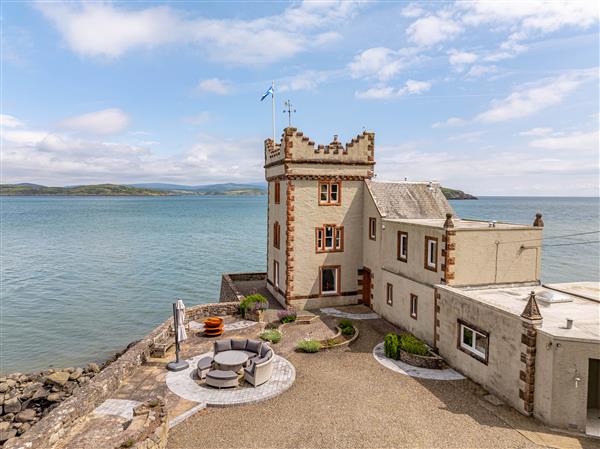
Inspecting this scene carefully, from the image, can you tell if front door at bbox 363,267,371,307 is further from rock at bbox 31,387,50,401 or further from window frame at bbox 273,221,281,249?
rock at bbox 31,387,50,401

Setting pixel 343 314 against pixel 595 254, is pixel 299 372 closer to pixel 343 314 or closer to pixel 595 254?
pixel 343 314

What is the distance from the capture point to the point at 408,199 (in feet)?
89.9


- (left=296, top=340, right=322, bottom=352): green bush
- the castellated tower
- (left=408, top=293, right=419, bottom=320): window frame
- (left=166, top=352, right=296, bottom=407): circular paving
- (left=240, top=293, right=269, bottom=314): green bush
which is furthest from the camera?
the castellated tower

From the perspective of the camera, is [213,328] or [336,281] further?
[336,281]

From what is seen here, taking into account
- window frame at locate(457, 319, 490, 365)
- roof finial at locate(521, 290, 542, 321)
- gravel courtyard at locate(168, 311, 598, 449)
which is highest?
roof finial at locate(521, 290, 542, 321)

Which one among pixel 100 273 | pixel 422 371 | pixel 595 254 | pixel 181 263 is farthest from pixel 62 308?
pixel 595 254

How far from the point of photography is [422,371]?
17.9m

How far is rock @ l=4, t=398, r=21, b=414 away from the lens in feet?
69.8

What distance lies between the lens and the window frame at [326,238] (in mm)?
27672

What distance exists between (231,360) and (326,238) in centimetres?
1289

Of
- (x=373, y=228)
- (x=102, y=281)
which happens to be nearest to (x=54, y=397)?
(x=373, y=228)

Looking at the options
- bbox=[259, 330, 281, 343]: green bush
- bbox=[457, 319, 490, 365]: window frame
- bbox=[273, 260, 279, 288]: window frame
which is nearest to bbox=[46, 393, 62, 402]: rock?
bbox=[259, 330, 281, 343]: green bush

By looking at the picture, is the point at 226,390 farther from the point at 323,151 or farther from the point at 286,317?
the point at 323,151

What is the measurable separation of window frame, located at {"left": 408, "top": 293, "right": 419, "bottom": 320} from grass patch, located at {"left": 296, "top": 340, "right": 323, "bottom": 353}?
18.9 feet
